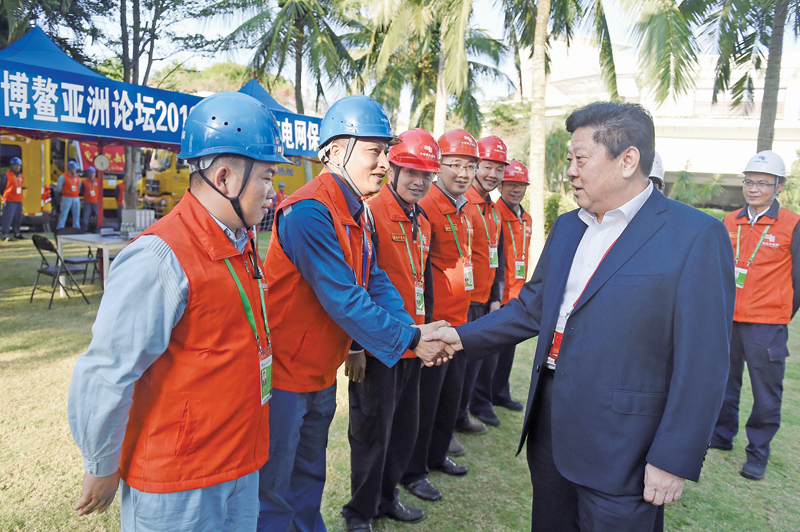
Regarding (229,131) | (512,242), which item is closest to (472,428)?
(512,242)

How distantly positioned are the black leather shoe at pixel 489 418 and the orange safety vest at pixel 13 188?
14.8 metres

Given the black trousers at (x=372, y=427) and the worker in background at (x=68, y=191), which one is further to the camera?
the worker in background at (x=68, y=191)

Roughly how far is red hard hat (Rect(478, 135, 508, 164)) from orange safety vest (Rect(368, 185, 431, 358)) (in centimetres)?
181

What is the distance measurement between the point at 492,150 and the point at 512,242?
1.26m

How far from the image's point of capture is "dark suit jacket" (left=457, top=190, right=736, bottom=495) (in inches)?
75.4

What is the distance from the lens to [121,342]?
1604 mm

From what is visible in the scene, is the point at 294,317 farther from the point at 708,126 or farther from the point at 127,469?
the point at 708,126

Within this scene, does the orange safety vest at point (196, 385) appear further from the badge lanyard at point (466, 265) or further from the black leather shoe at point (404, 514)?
the badge lanyard at point (466, 265)

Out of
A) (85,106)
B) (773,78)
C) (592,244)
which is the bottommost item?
(592,244)

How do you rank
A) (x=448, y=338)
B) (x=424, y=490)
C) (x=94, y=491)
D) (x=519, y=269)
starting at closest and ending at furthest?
(x=94, y=491), (x=448, y=338), (x=424, y=490), (x=519, y=269)

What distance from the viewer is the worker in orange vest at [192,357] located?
1.62 metres

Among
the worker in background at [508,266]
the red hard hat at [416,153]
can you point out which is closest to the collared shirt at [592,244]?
the red hard hat at [416,153]

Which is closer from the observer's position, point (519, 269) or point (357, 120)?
point (357, 120)

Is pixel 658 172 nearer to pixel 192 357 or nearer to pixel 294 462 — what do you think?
pixel 294 462
